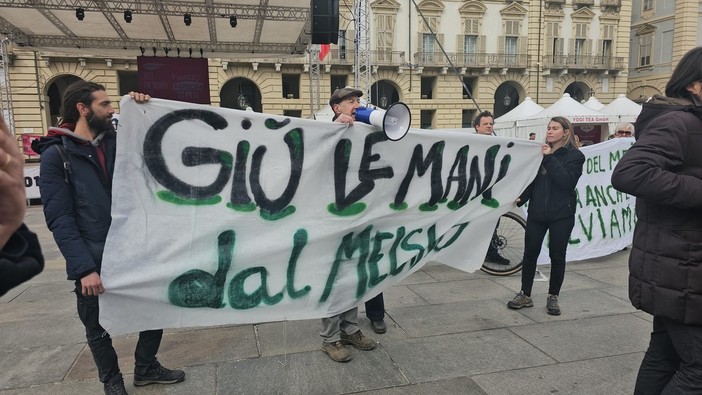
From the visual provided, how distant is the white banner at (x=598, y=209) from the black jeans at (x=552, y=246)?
5.91 feet

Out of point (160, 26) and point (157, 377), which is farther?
point (160, 26)

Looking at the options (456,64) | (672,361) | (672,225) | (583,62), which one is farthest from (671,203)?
(583,62)

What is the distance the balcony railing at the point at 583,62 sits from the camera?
107 ft

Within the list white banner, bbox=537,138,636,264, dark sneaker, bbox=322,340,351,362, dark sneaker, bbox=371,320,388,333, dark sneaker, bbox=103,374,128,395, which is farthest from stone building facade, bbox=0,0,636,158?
dark sneaker, bbox=103,374,128,395

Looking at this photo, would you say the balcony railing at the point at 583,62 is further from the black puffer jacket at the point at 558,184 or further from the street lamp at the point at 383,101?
the black puffer jacket at the point at 558,184

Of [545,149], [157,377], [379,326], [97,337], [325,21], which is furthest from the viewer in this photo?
[325,21]

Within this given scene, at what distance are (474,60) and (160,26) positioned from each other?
88.2ft

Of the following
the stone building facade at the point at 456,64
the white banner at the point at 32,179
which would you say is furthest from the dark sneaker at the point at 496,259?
the stone building facade at the point at 456,64

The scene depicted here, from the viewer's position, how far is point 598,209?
600cm

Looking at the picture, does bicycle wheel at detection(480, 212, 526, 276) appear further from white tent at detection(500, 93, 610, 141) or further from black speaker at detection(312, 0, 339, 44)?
white tent at detection(500, 93, 610, 141)

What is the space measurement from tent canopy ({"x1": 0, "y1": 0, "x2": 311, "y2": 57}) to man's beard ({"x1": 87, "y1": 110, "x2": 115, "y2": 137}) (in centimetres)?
560

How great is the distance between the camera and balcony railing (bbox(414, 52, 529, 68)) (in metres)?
30.7

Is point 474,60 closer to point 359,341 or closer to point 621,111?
point 621,111

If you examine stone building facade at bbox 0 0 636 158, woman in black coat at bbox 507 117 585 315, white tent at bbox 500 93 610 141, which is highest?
stone building facade at bbox 0 0 636 158
